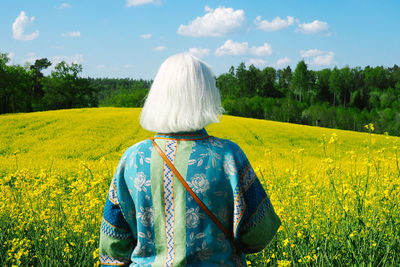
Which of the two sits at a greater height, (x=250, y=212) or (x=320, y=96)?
(x=320, y=96)

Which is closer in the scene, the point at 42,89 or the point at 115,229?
the point at 115,229

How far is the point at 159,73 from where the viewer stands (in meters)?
1.63

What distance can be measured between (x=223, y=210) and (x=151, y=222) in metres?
0.39

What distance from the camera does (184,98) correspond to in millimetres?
1548

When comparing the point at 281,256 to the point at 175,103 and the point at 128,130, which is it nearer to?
the point at 175,103

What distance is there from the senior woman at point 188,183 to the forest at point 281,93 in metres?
51.5

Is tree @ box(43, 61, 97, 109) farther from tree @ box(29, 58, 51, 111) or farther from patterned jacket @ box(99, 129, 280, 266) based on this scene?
patterned jacket @ box(99, 129, 280, 266)

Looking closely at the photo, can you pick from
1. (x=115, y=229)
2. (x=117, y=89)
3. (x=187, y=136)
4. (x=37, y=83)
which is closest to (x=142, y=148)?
(x=187, y=136)

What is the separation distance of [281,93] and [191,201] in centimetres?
10071

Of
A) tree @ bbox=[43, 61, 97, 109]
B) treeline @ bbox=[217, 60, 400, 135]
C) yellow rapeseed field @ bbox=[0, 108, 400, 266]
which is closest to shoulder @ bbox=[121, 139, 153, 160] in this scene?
yellow rapeseed field @ bbox=[0, 108, 400, 266]

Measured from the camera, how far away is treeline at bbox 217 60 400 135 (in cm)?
7003

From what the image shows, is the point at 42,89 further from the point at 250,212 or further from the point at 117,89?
the point at 117,89

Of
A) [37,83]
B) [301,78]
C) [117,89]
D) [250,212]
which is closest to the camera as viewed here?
[250,212]

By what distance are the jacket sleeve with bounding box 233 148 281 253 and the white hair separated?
28 cm
